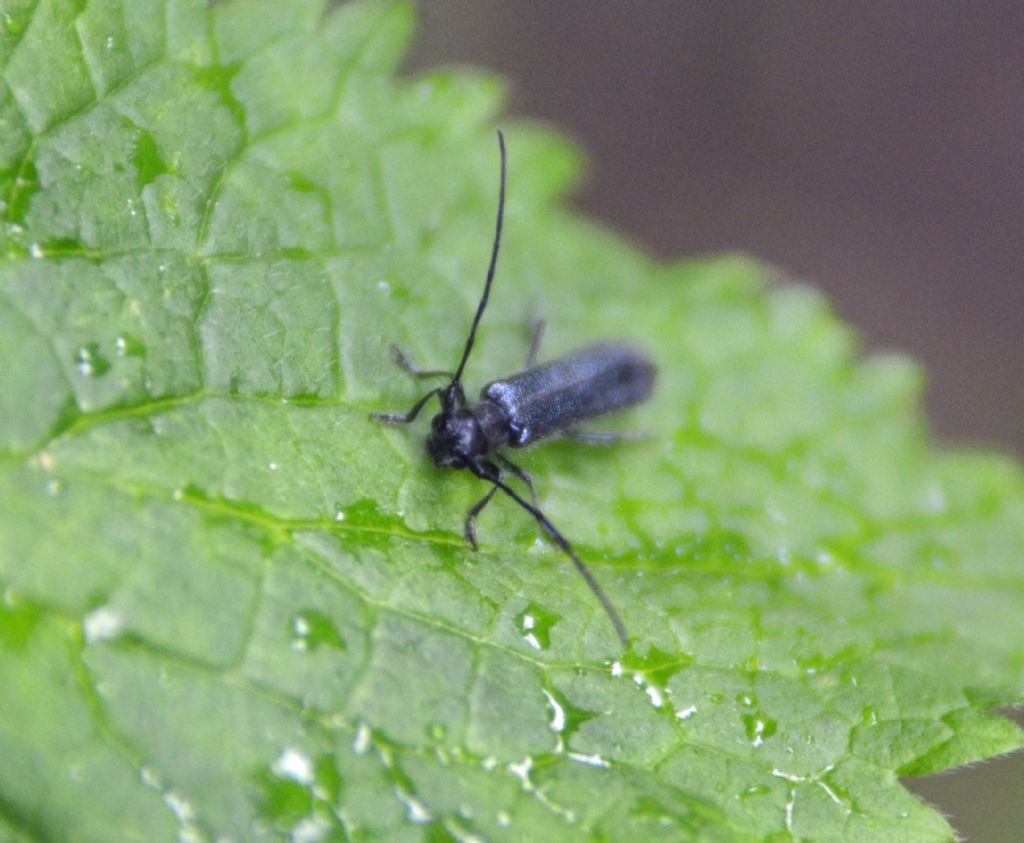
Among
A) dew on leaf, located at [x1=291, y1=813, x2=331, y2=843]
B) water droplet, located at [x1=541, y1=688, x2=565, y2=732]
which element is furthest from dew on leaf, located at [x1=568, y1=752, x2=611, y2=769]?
dew on leaf, located at [x1=291, y1=813, x2=331, y2=843]

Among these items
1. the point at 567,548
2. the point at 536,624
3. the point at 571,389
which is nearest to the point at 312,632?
the point at 536,624

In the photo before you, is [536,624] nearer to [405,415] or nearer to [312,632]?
[312,632]

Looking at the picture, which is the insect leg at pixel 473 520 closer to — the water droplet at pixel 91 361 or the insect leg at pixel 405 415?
the insect leg at pixel 405 415

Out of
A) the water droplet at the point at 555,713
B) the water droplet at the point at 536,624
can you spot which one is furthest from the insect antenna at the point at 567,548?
the water droplet at the point at 555,713

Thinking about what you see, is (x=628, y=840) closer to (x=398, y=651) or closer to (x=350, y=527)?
(x=398, y=651)

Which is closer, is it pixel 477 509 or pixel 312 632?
pixel 312 632

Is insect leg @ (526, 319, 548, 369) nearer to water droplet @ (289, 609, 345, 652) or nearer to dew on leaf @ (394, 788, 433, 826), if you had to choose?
water droplet @ (289, 609, 345, 652)
